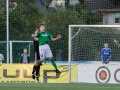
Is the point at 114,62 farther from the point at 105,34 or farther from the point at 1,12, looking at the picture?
the point at 1,12

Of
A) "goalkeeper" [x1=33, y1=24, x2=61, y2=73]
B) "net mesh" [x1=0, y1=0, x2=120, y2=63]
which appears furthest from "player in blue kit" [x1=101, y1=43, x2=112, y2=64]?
"net mesh" [x1=0, y1=0, x2=120, y2=63]

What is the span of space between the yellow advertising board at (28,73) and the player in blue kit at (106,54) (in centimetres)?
108

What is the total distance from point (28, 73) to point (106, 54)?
3118mm

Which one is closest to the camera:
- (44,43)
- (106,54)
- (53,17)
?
(44,43)

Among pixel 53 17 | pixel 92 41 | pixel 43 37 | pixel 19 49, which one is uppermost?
pixel 53 17

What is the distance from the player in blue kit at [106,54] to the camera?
18350 millimetres

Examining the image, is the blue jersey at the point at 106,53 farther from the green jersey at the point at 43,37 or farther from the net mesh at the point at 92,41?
the green jersey at the point at 43,37

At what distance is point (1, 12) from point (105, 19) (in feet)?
19.8

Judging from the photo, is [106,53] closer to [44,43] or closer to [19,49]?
[44,43]

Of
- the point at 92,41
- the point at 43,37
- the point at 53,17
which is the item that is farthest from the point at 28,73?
the point at 53,17

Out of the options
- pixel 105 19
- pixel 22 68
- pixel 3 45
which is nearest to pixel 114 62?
pixel 22 68

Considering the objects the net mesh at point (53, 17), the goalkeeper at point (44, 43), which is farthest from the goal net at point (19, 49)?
the goalkeeper at point (44, 43)

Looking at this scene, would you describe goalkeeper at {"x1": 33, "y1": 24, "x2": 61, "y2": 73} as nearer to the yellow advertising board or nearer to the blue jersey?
the yellow advertising board

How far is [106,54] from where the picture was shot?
61.2 ft
